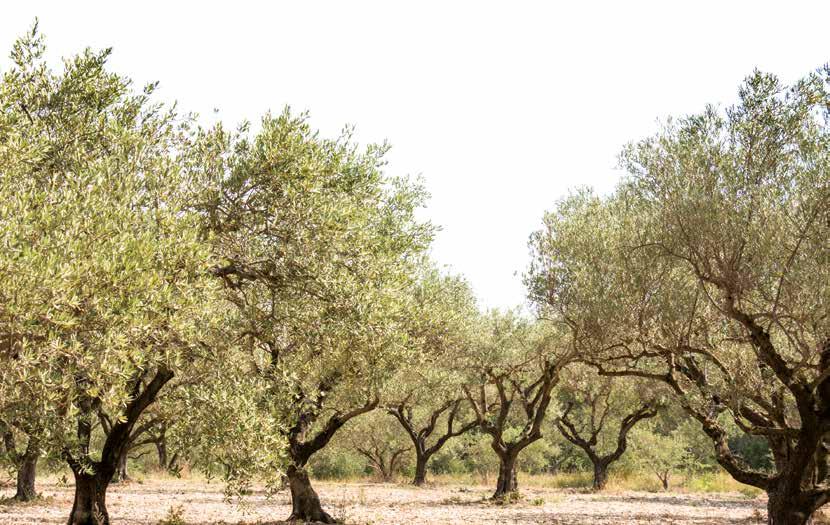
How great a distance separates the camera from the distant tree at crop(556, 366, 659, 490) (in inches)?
1533

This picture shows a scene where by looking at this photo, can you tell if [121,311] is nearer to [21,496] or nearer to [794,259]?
[794,259]

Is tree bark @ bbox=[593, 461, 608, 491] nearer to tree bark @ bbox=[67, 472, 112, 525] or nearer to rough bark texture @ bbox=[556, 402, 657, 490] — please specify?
rough bark texture @ bbox=[556, 402, 657, 490]

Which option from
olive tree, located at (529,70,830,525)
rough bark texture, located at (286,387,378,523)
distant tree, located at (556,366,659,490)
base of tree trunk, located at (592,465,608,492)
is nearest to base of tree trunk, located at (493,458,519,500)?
distant tree, located at (556,366,659,490)

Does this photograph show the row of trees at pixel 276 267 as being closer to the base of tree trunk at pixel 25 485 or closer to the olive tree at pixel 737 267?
the olive tree at pixel 737 267

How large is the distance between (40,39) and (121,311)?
7.03 meters

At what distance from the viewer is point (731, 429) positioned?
171 feet

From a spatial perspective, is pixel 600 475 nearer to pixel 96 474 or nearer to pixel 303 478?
pixel 303 478

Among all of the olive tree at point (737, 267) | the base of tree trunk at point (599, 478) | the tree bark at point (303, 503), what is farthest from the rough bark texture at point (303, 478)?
the base of tree trunk at point (599, 478)

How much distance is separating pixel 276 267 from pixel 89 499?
32.0 ft

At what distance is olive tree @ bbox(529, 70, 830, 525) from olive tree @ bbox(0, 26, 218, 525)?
1009 cm

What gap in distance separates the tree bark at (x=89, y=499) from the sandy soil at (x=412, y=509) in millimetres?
4036

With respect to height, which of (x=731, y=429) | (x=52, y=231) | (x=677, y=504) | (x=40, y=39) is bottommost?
(x=677, y=504)

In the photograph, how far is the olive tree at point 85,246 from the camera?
30.8 feet

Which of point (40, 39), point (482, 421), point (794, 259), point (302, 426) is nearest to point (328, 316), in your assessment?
point (40, 39)
